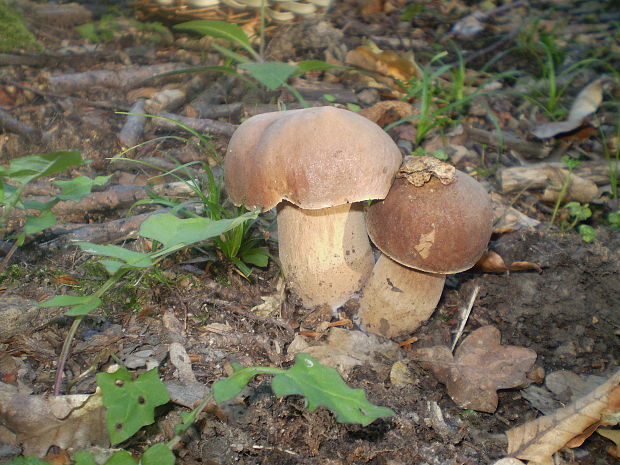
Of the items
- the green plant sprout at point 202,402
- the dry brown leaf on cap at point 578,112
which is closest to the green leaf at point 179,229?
the green plant sprout at point 202,402

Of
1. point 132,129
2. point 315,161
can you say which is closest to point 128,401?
point 315,161

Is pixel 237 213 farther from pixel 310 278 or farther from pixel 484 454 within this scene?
pixel 484 454

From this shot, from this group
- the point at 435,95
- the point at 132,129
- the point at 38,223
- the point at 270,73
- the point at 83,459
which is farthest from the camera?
the point at 435,95

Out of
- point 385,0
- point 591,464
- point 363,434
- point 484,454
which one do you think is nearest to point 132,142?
point 363,434

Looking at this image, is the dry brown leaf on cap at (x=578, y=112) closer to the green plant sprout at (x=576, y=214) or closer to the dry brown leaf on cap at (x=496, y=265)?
the green plant sprout at (x=576, y=214)

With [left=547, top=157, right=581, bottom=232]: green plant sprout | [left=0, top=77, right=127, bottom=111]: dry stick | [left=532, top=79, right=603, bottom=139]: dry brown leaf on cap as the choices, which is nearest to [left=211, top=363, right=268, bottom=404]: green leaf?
[left=547, top=157, right=581, bottom=232]: green plant sprout

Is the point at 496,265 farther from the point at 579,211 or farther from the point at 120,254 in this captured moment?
the point at 120,254
